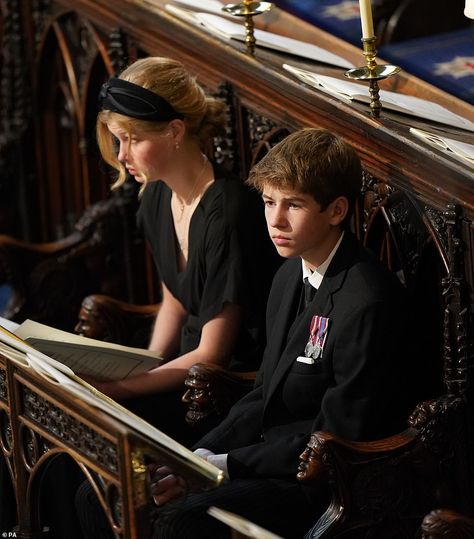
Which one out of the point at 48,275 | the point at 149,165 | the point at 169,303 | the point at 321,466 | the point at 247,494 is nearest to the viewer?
the point at 321,466

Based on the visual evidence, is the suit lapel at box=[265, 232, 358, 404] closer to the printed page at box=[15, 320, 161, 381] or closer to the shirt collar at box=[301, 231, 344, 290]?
the shirt collar at box=[301, 231, 344, 290]

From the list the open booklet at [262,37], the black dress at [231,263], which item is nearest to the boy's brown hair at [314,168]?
the black dress at [231,263]

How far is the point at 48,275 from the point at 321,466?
2.37 metres

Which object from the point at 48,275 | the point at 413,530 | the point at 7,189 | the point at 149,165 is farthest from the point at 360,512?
the point at 7,189

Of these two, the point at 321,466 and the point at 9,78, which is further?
the point at 9,78

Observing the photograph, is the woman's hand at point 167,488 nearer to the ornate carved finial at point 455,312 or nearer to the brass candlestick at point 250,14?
the ornate carved finial at point 455,312

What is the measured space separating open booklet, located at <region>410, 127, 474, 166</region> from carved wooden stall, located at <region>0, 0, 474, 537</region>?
33 mm

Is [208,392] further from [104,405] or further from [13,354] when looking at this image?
[104,405]

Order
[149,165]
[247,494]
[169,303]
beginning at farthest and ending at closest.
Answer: [169,303] < [149,165] < [247,494]

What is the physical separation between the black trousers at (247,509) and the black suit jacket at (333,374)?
0.06 meters

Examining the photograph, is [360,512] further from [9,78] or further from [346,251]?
[9,78]

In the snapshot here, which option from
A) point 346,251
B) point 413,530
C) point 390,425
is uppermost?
point 346,251

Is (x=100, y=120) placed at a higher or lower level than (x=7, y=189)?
higher

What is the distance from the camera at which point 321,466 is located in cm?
321
